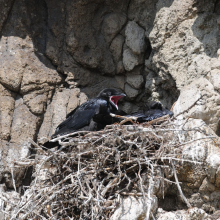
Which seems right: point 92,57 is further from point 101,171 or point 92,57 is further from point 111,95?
point 101,171

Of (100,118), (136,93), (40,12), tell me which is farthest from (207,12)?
(40,12)

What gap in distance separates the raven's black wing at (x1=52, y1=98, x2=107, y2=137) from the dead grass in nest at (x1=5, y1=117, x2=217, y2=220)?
64cm

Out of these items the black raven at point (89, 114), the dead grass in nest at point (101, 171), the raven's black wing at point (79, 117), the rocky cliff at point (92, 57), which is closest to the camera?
the dead grass in nest at point (101, 171)

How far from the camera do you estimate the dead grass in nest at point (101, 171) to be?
4695 mm

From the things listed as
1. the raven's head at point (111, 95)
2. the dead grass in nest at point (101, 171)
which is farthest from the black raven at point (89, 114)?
the dead grass in nest at point (101, 171)

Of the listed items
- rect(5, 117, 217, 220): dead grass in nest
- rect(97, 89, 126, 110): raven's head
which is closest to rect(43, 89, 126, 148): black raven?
rect(97, 89, 126, 110): raven's head

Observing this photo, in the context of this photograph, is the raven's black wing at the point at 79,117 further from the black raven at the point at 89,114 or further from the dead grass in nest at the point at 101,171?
the dead grass in nest at the point at 101,171

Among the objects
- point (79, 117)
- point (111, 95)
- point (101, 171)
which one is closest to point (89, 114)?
point (79, 117)

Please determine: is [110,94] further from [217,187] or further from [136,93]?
[217,187]

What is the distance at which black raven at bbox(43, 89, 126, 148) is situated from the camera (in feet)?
18.2

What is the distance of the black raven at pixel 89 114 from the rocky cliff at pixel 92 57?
528 mm

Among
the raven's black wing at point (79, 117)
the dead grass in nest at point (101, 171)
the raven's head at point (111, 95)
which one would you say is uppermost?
the raven's head at point (111, 95)

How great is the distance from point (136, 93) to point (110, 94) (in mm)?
840

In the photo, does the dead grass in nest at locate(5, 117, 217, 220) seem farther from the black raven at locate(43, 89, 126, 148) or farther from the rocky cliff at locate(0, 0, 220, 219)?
the rocky cliff at locate(0, 0, 220, 219)
